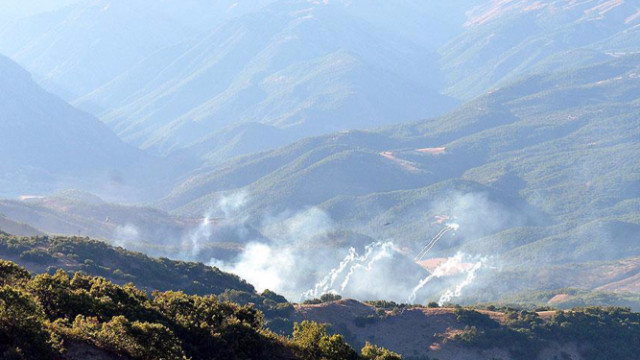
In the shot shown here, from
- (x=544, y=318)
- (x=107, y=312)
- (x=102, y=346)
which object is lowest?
(x=102, y=346)

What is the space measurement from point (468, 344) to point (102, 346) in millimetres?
59151

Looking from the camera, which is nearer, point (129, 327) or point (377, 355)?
point (129, 327)

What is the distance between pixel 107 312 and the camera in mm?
38562

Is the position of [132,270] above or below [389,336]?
above

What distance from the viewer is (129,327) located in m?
34.6

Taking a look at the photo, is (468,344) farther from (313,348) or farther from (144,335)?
(144,335)

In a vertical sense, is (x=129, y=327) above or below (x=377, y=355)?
below

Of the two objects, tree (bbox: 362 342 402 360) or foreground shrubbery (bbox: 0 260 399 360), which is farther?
tree (bbox: 362 342 402 360)

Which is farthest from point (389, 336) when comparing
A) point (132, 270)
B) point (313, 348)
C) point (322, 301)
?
point (313, 348)

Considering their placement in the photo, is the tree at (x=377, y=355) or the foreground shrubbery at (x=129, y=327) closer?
the foreground shrubbery at (x=129, y=327)

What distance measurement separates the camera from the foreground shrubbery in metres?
30.7

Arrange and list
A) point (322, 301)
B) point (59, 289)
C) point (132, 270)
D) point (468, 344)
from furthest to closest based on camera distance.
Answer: point (132, 270)
point (322, 301)
point (468, 344)
point (59, 289)

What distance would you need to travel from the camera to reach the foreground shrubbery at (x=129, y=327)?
3066 cm

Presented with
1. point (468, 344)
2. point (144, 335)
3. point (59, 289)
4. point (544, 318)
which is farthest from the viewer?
point (544, 318)
